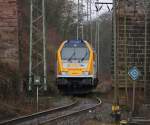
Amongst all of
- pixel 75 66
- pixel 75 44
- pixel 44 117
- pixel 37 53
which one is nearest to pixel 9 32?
pixel 37 53

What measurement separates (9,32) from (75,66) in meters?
4.82

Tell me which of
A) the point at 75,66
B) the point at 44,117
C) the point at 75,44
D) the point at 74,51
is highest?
the point at 75,44

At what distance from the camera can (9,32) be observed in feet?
98.3

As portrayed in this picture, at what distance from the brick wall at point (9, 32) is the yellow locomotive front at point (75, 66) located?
3.57 meters

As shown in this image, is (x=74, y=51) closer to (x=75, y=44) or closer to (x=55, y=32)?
(x=75, y=44)

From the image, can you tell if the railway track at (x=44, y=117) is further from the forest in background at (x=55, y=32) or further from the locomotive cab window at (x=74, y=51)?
the locomotive cab window at (x=74, y=51)

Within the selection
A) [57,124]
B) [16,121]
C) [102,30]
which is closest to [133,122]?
[57,124]

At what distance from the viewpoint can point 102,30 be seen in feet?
273

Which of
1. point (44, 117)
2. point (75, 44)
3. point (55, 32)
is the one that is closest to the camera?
point (44, 117)

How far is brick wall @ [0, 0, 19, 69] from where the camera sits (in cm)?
2978

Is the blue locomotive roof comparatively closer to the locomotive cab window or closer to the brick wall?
the locomotive cab window

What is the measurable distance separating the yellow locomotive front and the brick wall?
11.7ft

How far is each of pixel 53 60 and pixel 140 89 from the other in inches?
867

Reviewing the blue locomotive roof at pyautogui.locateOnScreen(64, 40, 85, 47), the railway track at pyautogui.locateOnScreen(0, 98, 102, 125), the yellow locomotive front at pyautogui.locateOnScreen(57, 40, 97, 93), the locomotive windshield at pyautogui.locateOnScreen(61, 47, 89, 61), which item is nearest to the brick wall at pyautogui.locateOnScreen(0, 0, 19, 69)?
the yellow locomotive front at pyautogui.locateOnScreen(57, 40, 97, 93)
